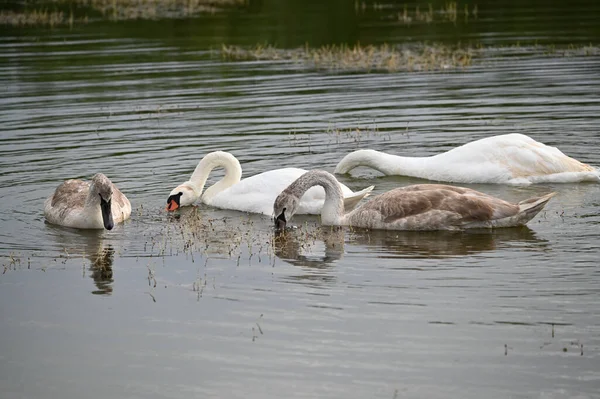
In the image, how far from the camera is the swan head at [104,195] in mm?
13046

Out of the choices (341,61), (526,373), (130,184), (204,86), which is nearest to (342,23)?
(341,61)

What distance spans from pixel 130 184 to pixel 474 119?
7143 millimetres

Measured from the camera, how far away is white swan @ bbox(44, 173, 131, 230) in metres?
13.3

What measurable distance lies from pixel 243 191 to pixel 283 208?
53.6 inches

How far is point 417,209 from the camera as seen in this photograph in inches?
507

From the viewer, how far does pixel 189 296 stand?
1047cm

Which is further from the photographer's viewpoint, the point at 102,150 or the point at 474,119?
the point at 474,119

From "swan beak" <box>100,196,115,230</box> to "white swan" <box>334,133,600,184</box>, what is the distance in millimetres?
4882

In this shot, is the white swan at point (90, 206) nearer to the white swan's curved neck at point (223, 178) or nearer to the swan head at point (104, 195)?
the swan head at point (104, 195)

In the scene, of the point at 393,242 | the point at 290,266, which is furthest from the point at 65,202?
the point at 393,242

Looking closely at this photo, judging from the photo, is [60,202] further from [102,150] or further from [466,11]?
[466,11]

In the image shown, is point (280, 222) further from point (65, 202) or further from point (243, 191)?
point (65, 202)

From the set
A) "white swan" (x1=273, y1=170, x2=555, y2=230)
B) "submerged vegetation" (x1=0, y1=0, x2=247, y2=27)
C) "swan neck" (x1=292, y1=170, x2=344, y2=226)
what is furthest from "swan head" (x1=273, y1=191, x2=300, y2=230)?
"submerged vegetation" (x1=0, y1=0, x2=247, y2=27)

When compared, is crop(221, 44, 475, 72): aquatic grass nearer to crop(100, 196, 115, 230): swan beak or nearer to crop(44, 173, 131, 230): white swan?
crop(44, 173, 131, 230): white swan
